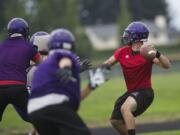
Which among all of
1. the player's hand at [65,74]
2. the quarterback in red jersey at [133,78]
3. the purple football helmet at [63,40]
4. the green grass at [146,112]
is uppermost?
the purple football helmet at [63,40]

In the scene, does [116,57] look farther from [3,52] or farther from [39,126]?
[39,126]

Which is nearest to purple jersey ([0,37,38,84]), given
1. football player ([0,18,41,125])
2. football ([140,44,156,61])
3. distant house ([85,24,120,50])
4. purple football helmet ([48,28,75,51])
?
football player ([0,18,41,125])

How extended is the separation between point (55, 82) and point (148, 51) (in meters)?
2.22

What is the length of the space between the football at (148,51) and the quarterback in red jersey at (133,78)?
0.21m

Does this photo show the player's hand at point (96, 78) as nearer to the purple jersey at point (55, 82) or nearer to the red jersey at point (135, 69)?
the purple jersey at point (55, 82)

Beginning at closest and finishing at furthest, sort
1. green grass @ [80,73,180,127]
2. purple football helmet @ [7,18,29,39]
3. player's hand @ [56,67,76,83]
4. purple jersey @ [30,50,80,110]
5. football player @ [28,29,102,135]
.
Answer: player's hand @ [56,67,76,83] → football player @ [28,29,102,135] → purple jersey @ [30,50,80,110] → purple football helmet @ [7,18,29,39] → green grass @ [80,73,180,127]

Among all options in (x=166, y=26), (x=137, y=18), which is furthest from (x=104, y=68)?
(x=166, y=26)

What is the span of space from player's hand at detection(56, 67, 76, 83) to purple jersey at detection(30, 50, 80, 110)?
0.13m

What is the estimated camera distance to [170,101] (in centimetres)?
2264

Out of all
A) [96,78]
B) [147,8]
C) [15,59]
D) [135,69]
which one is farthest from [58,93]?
[147,8]

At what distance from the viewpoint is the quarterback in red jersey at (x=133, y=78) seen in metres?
9.69

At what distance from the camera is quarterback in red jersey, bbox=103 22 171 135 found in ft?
31.8

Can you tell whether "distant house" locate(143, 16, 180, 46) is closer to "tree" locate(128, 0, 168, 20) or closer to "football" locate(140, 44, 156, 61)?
"tree" locate(128, 0, 168, 20)

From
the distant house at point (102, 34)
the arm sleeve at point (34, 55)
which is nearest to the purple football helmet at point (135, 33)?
the arm sleeve at point (34, 55)
